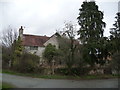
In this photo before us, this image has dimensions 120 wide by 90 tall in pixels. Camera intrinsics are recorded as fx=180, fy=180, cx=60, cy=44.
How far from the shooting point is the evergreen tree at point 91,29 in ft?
93.9

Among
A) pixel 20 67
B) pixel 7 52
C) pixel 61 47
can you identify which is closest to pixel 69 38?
pixel 61 47

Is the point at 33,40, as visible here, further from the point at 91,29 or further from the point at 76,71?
the point at 76,71

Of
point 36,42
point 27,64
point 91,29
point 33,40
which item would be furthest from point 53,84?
point 33,40

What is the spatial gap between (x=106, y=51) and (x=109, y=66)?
4618mm

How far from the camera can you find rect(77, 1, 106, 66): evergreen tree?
28.6 meters

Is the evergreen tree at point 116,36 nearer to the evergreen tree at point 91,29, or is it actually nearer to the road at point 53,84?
the evergreen tree at point 91,29

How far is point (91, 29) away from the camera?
30.7m

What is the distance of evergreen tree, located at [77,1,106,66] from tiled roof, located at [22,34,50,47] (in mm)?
14477

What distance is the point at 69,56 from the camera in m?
28.0

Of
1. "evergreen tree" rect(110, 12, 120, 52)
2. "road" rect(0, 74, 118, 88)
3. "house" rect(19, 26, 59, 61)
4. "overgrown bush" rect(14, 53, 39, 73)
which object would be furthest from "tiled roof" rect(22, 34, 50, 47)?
"road" rect(0, 74, 118, 88)

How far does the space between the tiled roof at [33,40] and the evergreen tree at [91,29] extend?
47.5 ft

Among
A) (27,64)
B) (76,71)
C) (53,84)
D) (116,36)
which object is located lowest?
(53,84)

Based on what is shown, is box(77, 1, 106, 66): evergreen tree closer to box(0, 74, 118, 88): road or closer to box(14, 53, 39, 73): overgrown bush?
box(14, 53, 39, 73): overgrown bush

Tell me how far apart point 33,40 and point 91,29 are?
17.3m
